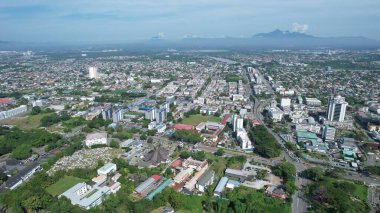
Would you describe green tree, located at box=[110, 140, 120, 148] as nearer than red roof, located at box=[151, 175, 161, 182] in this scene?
No

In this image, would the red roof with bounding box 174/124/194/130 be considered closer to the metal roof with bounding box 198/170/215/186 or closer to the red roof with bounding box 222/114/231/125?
the red roof with bounding box 222/114/231/125

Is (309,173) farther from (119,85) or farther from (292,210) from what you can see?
(119,85)

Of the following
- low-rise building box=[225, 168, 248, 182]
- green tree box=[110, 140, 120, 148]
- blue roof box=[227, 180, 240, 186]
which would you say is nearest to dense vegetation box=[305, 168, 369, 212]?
low-rise building box=[225, 168, 248, 182]

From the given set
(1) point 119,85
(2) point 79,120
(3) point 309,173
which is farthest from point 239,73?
(3) point 309,173

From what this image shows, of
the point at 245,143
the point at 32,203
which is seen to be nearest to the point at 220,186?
the point at 245,143

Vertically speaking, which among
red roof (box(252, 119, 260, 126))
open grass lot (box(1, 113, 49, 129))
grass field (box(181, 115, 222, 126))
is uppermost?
red roof (box(252, 119, 260, 126))

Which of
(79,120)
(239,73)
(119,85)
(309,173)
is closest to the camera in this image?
(309,173)
